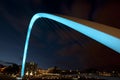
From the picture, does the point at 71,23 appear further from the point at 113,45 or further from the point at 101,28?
the point at 113,45

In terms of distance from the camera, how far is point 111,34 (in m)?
5.80

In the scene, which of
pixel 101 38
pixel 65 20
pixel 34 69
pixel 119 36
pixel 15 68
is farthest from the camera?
pixel 34 69

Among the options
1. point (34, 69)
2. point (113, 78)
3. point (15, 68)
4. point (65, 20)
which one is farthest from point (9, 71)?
point (65, 20)

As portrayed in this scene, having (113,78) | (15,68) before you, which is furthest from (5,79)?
(113,78)

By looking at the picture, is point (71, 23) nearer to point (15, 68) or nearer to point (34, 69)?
point (15, 68)

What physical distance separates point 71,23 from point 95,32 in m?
1.46

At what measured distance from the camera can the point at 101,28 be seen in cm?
641

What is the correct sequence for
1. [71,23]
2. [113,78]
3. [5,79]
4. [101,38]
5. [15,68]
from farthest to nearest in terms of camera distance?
1. [113,78]
2. [15,68]
3. [5,79]
4. [71,23]
5. [101,38]

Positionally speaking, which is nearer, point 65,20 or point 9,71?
point 65,20

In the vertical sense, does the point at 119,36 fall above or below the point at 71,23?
below

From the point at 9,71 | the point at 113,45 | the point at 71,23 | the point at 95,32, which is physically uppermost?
the point at 9,71

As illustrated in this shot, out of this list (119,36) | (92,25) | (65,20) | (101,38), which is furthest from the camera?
(65,20)

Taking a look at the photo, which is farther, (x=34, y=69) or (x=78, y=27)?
(x=34, y=69)

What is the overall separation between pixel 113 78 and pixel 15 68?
59.3 metres
